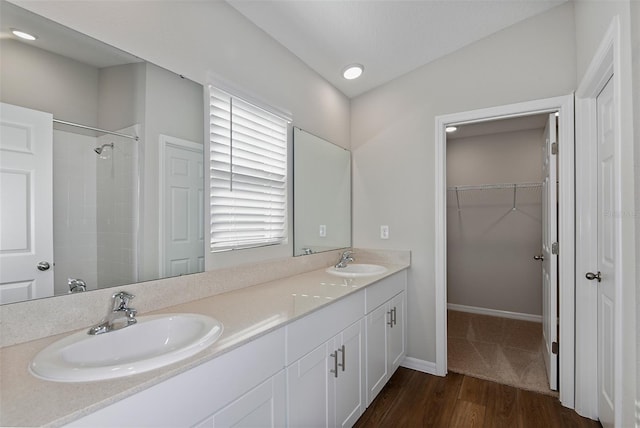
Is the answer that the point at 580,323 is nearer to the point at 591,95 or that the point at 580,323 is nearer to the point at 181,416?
the point at 591,95

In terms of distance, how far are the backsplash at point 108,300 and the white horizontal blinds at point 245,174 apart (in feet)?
0.53

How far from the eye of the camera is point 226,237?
1.71 meters

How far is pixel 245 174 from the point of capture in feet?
6.02

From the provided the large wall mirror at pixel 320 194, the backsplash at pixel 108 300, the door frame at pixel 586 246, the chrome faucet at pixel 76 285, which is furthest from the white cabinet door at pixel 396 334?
the chrome faucet at pixel 76 285

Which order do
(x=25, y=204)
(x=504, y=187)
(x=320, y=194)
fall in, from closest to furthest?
1. (x=25, y=204)
2. (x=320, y=194)
3. (x=504, y=187)

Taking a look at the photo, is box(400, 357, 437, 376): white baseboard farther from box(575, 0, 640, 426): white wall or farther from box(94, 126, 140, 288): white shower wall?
box(94, 126, 140, 288): white shower wall

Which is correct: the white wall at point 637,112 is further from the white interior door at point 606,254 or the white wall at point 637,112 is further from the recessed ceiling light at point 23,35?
the recessed ceiling light at point 23,35

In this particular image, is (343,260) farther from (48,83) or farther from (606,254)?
(48,83)

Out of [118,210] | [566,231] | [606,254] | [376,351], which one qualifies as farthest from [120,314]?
[566,231]

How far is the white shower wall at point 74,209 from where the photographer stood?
1.07 meters

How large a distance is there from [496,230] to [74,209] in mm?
4056

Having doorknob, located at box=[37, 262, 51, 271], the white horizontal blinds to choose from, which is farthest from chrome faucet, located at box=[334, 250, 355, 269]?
doorknob, located at box=[37, 262, 51, 271]

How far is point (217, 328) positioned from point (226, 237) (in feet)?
2.31

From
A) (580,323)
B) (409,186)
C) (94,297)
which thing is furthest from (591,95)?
(94,297)
